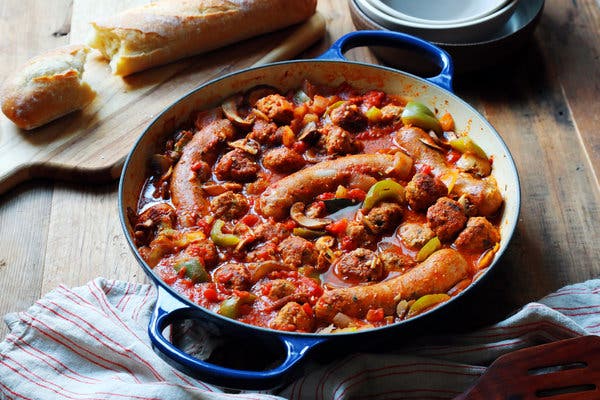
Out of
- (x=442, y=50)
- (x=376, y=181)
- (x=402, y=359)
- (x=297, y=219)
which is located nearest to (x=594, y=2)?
(x=442, y=50)

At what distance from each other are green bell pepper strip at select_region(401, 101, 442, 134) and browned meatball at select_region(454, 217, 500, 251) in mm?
725

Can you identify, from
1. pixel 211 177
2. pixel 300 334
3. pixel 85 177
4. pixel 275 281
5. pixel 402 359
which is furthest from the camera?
pixel 85 177

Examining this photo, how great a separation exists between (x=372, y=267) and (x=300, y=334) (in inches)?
22.7

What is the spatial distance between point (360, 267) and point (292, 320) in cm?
41

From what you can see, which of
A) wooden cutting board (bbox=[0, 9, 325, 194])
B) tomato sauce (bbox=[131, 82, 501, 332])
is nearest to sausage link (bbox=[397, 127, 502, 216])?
tomato sauce (bbox=[131, 82, 501, 332])

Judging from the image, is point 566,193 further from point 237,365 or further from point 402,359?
point 237,365

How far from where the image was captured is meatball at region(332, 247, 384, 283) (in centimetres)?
320

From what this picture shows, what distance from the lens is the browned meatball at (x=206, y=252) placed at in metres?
3.31

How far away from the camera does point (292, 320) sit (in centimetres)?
300

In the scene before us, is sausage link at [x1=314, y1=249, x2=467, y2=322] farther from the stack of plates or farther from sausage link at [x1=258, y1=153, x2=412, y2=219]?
the stack of plates

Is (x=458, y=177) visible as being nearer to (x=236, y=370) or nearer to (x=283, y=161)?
(x=283, y=161)

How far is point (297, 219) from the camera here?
11.4 feet

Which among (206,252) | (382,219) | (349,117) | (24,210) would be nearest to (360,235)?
(382,219)

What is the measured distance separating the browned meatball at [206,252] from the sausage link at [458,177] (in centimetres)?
112
